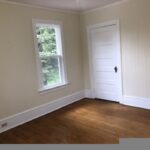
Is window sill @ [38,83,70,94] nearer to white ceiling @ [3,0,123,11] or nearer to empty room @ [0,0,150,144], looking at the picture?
empty room @ [0,0,150,144]

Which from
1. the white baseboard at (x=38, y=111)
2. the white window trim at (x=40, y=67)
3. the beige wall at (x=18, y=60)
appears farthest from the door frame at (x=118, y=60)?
the beige wall at (x=18, y=60)

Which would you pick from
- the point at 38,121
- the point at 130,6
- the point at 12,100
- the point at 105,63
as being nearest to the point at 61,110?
the point at 38,121

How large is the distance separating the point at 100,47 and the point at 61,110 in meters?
1.95

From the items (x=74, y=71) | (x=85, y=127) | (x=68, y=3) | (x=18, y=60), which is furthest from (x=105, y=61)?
(x=18, y=60)

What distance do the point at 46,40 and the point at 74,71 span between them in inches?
47.8

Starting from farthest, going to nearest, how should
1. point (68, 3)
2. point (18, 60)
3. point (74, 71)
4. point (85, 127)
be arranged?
point (74, 71)
point (68, 3)
point (18, 60)
point (85, 127)

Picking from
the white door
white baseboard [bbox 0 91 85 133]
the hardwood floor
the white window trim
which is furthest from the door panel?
the white window trim

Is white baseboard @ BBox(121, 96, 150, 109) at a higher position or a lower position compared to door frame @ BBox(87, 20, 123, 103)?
lower

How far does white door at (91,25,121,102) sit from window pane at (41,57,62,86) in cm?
107

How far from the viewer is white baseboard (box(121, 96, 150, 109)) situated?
395 centimetres

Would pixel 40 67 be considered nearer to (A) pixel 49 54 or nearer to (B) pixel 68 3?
(A) pixel 49 54

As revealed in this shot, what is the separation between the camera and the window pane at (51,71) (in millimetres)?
4148

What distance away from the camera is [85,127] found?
3.28 m

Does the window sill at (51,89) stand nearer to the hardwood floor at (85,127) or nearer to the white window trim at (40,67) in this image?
the white window trim at (40,67)
